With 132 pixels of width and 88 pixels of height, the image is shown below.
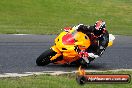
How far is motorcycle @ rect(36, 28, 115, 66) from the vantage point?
12258 millimetres

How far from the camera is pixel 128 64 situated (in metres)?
13.5

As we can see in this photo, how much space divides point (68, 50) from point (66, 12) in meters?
24.6

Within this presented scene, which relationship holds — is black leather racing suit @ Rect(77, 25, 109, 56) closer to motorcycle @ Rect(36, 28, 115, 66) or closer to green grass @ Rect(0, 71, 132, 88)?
motorcycle @ Rect(36, 28, 115, 66)

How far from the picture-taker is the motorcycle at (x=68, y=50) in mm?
12258

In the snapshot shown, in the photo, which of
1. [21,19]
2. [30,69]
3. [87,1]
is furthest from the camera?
[87,1]

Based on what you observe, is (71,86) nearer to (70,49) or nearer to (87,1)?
(70,49)

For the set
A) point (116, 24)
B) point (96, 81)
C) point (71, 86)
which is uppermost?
point (96, 81)

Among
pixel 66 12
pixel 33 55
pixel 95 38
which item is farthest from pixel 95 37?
pixel 66 12

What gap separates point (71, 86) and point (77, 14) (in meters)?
27.5

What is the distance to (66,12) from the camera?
3672cm

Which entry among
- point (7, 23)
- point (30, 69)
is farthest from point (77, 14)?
point (30, 69)

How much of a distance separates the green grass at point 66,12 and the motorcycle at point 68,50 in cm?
1682

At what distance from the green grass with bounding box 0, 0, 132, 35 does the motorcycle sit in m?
16.8

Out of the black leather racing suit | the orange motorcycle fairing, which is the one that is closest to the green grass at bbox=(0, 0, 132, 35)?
the orange motorcycle fairing
